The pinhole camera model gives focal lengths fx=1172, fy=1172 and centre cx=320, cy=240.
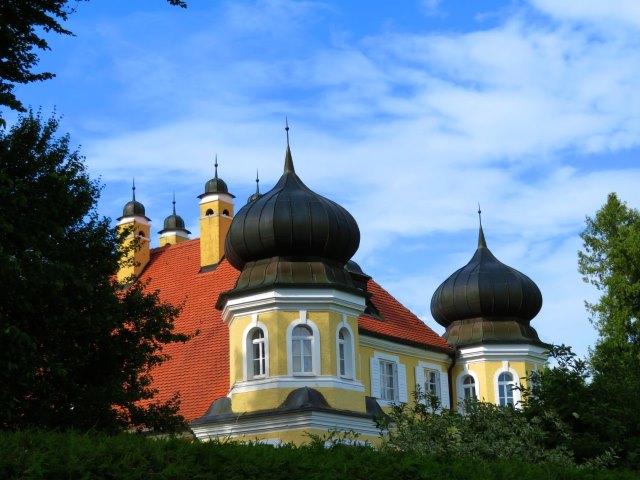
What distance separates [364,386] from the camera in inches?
1266

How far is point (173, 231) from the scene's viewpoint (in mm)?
50656

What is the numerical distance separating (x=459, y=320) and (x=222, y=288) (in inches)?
298

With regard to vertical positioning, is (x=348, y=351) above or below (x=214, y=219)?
below

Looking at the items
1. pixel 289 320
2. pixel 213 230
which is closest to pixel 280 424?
pixel 289 320

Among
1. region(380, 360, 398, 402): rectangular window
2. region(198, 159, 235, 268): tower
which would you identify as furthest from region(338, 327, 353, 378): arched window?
region(198, 159, 235, 268): tower

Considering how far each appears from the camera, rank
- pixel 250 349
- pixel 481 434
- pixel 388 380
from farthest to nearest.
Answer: pixel 388 380 → pixel 250 349 → pixel 481 434

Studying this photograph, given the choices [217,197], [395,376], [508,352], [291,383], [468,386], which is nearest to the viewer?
[291,383]

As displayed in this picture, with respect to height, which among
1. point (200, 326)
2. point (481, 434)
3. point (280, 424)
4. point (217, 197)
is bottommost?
point (481, 434)

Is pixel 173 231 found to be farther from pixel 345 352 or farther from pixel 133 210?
pixel 345 352

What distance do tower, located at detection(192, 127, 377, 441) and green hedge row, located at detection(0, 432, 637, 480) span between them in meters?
15.3

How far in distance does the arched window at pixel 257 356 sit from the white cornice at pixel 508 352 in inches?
366

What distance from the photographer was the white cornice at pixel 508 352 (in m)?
36.1

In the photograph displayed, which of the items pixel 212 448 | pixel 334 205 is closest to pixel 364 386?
pixel 334 205

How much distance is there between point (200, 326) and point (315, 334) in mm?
6617
